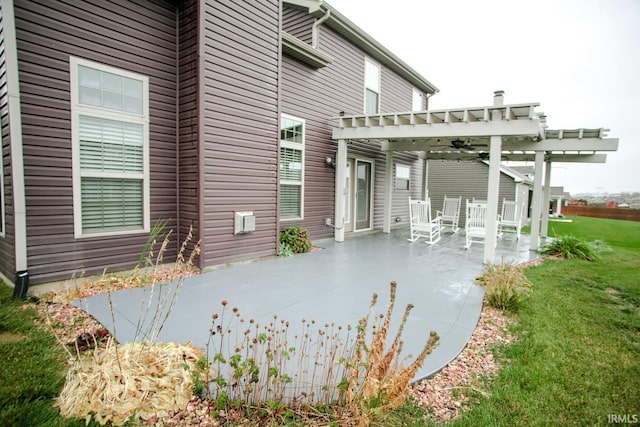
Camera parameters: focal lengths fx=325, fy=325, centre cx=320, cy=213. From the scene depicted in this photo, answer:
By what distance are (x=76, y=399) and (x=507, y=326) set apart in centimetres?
351

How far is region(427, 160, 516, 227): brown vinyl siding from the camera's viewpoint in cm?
1647

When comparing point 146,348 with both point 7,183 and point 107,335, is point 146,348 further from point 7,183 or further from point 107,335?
point 7,183

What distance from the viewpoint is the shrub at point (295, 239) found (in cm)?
637

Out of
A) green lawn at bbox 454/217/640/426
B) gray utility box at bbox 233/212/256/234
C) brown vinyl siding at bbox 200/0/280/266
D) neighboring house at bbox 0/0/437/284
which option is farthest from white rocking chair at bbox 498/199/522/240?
gray utility box at bbox 233/212/256/234

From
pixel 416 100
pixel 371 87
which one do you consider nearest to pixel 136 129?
pixel 371 87

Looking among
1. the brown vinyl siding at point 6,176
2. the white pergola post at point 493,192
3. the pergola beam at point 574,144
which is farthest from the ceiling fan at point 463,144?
the brown vinyl siding at point 6,176

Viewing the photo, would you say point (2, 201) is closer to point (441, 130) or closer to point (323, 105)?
point (323, 105)

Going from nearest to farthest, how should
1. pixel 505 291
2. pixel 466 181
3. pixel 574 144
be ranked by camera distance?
1. pixel 505 291
2. pixel 574 144
3. pixel 466 181

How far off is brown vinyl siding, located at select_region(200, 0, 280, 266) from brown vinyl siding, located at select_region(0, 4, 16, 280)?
80.2 inches

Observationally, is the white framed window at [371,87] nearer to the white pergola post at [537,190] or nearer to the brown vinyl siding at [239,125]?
the brown vinyl siding at [239,125]

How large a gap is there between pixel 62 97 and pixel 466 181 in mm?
17008

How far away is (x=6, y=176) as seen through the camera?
371 cm

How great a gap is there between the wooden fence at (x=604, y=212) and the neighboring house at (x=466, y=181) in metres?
9.09

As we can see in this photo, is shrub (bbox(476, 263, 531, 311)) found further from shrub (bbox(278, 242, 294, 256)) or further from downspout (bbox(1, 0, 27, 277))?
downspout (bbox(1, 0, 27, 277))
